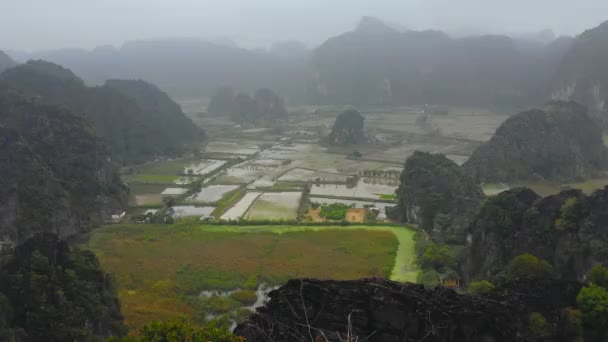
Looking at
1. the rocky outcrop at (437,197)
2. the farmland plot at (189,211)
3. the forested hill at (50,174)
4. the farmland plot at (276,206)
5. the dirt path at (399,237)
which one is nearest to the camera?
the dirt path at (399,237)

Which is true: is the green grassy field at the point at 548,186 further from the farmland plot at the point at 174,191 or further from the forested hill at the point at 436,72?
the forested hill at the point at 436,72

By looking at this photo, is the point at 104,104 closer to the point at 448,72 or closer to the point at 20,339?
the point at 20,339

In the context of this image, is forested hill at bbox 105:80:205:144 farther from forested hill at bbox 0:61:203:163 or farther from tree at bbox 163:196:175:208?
tree at bbox 163:196:175:208

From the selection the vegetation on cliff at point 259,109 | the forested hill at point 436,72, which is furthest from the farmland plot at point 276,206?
the forested hill at point 436,72

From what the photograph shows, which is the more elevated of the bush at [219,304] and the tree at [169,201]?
the tree at [169,201]

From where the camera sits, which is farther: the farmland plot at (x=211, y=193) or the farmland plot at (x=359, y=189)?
the farmland plot at (x=359, y=189)

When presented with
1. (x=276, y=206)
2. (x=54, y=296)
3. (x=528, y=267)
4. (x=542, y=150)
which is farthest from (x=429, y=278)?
(x=542, y=150)
